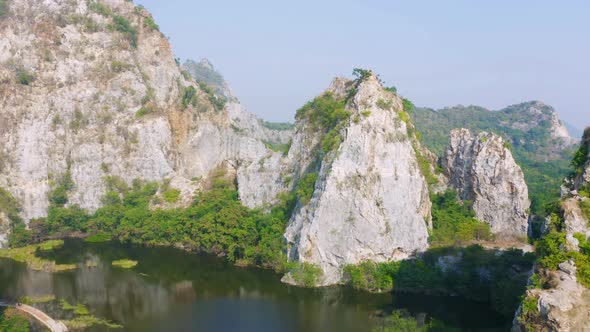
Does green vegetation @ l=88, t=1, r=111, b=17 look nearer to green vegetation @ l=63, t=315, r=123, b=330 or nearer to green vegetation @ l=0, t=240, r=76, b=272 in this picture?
green vegetation @ l=0, t=240, r=76, b=272

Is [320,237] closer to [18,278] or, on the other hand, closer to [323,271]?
[323,271]

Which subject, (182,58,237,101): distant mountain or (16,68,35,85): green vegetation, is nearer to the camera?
(16,68,35,85): green vegetation

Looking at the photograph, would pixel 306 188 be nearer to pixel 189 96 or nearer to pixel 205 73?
pixel 189 96

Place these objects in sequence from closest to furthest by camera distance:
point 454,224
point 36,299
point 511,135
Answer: point 36,299, point 454,224, point 511,135

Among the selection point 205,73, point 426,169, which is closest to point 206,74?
point 205,73

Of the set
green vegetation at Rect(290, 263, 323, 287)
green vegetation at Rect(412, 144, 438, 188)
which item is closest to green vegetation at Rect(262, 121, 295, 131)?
green vegetation at Rect(412, 144, 438, 188)

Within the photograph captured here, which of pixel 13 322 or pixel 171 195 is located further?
pixel 171 195

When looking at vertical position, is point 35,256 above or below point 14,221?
below
